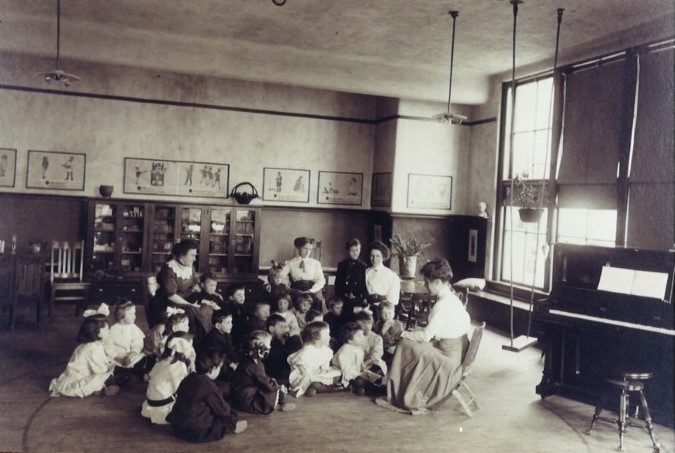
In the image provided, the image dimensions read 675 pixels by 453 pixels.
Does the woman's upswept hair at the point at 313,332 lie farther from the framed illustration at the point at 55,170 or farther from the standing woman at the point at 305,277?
the framed illustration at the point at 55,170

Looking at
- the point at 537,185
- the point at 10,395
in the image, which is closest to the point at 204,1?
the point at 10,395

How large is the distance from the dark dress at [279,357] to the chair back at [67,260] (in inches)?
168

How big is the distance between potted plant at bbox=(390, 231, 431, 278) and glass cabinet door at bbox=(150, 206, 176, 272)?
3.58m

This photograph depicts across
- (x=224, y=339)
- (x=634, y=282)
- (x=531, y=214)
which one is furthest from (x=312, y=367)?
(x=531, y=214)

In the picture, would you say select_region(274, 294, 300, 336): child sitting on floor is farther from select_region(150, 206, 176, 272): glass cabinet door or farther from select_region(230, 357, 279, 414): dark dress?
select_region(150, 206, 176, 272): glass cabinet door

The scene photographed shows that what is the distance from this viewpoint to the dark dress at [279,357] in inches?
229

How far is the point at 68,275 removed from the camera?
870 centimetres

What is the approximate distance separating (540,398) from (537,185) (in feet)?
12.4

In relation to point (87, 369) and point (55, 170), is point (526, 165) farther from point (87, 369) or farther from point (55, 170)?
point (55, 170)

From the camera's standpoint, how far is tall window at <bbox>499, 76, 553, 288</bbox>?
27.8ft

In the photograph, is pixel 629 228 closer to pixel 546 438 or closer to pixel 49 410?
pixel 546 438

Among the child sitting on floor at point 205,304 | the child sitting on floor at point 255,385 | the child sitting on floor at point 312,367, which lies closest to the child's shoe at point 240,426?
the child sitting on floor at point 255,385

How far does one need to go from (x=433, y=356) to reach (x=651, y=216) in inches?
135

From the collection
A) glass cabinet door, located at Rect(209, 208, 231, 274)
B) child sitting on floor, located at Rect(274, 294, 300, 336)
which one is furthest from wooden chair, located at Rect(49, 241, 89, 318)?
child sitting on floor, located at Rect(274, 294, 300, 336)
